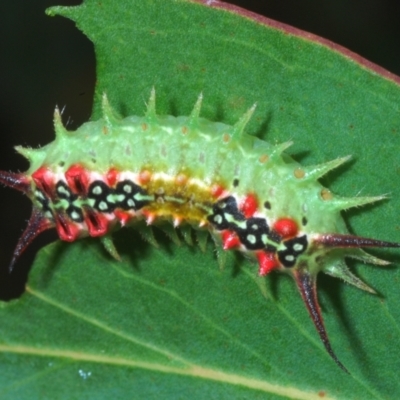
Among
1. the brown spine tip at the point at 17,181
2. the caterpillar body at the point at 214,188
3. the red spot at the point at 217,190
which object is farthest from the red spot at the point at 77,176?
the red spot at the point at 217,190

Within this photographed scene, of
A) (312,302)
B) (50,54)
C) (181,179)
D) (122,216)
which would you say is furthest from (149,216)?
(50,54)

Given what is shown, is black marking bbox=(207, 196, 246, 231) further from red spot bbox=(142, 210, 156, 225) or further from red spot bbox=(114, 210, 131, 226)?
red spot bbox=(114, 210, 131, 226)

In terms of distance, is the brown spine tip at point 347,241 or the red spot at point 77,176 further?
the red spot at point 77,176

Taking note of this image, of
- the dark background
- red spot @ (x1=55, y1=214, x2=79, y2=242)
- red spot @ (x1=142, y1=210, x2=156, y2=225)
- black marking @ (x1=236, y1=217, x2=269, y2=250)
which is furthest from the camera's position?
the dark background

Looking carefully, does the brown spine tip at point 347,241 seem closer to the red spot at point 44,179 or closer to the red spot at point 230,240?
the red spot at point 230,240

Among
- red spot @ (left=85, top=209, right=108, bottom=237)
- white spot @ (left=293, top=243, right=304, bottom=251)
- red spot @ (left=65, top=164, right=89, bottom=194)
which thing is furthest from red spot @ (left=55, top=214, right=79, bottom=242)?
white spot @ (left=293, top=243, right=304, bottom=251)

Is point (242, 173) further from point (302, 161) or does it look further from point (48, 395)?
point (48, 395)

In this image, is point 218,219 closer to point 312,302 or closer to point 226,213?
point 226,213

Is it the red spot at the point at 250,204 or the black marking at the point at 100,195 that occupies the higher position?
the red spot at the point at 250,204

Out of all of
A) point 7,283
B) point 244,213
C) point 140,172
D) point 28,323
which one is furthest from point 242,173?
point 7,283
